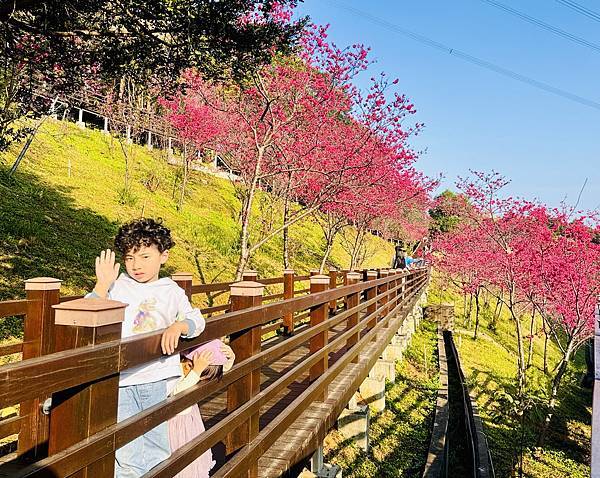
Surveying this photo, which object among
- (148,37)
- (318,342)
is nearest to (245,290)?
(318,342)

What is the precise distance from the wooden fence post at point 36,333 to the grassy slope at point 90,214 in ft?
20.2

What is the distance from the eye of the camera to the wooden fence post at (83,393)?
1.45m

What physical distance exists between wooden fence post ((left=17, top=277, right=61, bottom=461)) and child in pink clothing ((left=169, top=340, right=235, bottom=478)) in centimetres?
114

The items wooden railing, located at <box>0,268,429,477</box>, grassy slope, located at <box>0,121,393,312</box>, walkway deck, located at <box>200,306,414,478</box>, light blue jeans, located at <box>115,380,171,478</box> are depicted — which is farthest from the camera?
grassy slope, located at <box>0,121,393,312</box>

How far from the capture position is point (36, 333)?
3189 millimetres

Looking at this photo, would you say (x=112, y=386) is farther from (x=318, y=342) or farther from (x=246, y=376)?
(x=318, y=342)

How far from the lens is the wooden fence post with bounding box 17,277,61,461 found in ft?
10.1

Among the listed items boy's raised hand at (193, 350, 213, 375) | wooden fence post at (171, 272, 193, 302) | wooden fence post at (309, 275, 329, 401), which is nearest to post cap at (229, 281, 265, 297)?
boy's raised hand at (193, 350, 213, 375)

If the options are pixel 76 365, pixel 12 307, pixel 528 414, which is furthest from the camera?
pixel 528 414

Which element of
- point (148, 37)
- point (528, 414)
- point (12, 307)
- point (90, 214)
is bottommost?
point (528, 414)

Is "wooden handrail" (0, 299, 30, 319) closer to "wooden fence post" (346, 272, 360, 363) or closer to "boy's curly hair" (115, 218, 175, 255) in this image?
"boy's curly hair" (115, 218, 175, 255)

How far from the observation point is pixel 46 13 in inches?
225

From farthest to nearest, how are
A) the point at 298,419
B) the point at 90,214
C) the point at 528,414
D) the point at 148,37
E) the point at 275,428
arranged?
the point at 90,214 < the point at 528,414 < the point at 148,37 < the point at 298,419 < the point at 275,428

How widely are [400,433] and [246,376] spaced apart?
7.15 meters
